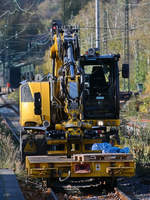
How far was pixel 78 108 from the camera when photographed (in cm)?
1356

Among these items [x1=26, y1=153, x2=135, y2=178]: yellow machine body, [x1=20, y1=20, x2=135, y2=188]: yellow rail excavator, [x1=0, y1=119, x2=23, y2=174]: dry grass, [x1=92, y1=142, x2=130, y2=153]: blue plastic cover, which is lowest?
[x1=0, y1=119, x2=23, y2=174]: dry grass

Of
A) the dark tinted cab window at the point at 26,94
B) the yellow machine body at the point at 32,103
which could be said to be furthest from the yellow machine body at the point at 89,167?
the dark tinted cab window at the point at 26,94

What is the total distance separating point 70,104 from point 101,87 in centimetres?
173

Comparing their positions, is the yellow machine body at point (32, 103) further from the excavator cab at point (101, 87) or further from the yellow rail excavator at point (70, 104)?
the excavator cab at point (101, 87)

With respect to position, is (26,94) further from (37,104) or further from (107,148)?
(107,148)

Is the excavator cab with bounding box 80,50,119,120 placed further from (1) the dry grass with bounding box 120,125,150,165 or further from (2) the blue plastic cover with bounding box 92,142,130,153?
(2) the blue plastic cover with bounding box 92,142,130,153

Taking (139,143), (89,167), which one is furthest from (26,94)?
(89,167)

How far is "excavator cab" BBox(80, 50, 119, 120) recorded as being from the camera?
48.6 ft

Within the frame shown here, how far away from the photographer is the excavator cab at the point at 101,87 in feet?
48.6

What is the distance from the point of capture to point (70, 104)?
13.5m

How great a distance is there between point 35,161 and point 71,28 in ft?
17.1

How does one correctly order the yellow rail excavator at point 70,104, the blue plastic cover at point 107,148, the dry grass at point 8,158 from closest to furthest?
1. the blue plastic cover at point 107,148
2. the yellow rail excavator at point 70,104
3. the dry grass at point 8,158

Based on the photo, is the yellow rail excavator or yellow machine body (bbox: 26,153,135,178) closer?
yellow machine body (bbox: 26,153,135,178)


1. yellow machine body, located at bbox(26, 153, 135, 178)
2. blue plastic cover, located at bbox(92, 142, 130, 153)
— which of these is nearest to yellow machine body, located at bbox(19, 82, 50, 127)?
blue plastic cover, located at bbox(92, 142, 130, 153)
